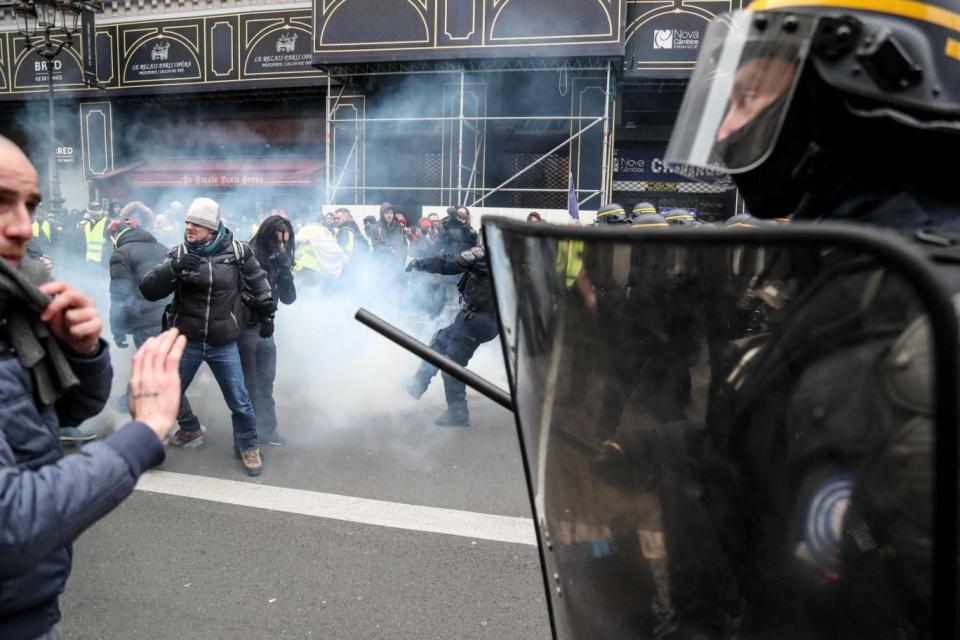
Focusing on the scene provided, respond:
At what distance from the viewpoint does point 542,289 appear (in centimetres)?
91

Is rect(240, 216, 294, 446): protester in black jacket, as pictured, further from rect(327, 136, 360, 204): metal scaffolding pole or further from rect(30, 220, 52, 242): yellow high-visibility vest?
rect(327, 136, 360, 204): metal scaffolding pole

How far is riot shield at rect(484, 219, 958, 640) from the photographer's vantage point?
596 millimetres

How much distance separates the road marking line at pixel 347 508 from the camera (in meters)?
3.60

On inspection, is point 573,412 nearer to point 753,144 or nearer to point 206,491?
point 753,144

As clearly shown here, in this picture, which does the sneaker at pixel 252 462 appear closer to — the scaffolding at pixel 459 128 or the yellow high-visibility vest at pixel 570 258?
the yellow high-visibility vest at pixel 570 258

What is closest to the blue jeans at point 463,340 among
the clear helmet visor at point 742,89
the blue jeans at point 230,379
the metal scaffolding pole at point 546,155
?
the blue jeans at point 230,379

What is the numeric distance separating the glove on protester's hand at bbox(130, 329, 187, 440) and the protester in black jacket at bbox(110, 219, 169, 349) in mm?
4683

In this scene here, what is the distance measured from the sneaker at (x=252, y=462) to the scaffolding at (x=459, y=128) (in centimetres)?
958

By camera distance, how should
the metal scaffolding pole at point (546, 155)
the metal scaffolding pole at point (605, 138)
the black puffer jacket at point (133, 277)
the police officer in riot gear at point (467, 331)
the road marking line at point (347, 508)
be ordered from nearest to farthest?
the road marking line at point (347, 508) < the police officer in riot gear at point (467, 331) < the black puffer jacket at point (133, 277) < the metal scaffolding pole at point (605, 138) < the metal scaffolding pole at point (546, 155)

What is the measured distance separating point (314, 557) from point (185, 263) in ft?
6.50

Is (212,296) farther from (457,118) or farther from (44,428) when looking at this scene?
(457,118)

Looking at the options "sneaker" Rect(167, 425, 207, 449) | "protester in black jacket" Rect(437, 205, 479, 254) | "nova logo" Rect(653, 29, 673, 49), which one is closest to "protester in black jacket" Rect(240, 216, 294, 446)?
"sneaker" Rect(167, 425, 207, 449)

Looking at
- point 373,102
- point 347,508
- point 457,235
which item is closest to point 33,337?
point 347,508

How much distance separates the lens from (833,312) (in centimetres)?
63
